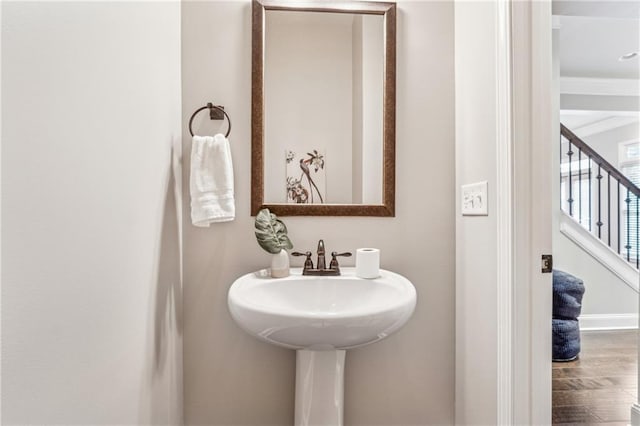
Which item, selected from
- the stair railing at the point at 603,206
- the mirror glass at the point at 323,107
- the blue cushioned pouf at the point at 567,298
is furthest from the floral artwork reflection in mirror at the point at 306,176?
the stair railing at the point at 603,206

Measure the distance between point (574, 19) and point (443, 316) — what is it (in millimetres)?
2548

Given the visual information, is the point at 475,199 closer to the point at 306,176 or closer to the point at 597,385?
the point at 306,176

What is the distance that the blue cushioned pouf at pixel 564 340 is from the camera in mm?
2354

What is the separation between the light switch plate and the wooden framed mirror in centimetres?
28

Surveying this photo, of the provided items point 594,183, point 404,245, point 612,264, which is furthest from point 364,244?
point 594,183

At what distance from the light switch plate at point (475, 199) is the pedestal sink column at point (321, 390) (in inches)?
27.8

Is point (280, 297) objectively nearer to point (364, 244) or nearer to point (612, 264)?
point (364, 244)

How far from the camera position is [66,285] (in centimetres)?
70

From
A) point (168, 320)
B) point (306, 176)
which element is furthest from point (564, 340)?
point (168, 320)

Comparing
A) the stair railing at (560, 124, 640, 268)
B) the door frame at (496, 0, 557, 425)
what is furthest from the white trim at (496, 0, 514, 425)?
the stair railing at (560, 124, 640, 268)

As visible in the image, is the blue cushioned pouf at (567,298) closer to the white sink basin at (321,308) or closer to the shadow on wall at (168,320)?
the white sink basin at (321,308)

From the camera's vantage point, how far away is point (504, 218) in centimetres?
121

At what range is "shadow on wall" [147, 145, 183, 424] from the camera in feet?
3.95

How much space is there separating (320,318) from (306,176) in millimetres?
715
